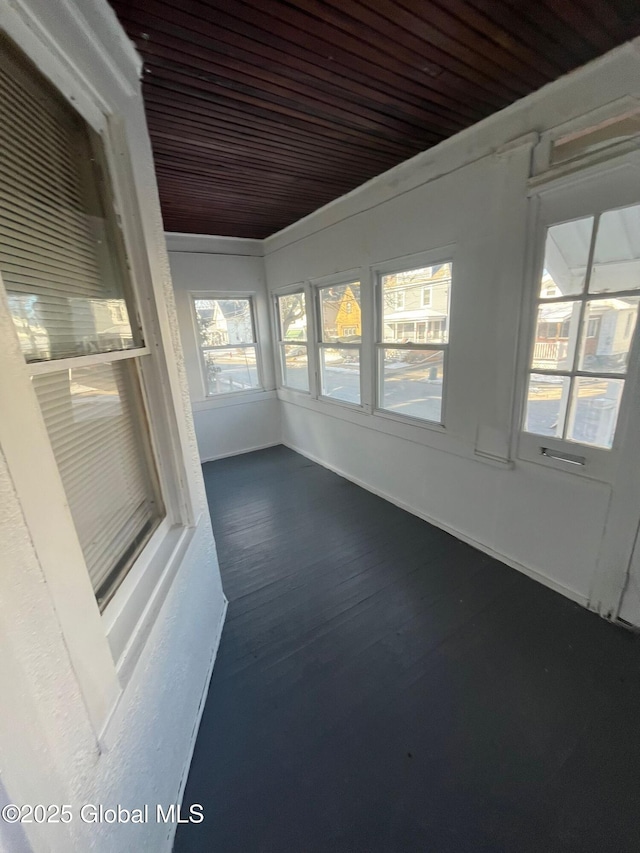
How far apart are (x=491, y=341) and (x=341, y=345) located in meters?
1.56

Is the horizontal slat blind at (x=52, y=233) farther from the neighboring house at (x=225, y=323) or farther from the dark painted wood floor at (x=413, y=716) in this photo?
the neighboring house at (x=225, y=323)

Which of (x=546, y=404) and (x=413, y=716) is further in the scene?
(x=546, y=404)

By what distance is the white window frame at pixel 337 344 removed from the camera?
9.48 feet

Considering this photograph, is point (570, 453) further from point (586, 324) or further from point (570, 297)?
point (570, 297)

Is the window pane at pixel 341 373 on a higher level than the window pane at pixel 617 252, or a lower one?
lower

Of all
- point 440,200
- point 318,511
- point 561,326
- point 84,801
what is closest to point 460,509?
point 318,511

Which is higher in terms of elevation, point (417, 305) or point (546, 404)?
point (417, 305)

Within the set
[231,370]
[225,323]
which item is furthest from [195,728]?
[225,323]

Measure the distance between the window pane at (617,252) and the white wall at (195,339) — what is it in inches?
134

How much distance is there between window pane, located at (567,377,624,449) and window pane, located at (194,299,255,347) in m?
3.53

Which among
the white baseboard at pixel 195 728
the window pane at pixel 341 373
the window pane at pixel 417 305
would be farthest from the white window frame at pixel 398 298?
the white baseboard at pixel 195 728

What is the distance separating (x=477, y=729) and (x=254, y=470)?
3.01 metres

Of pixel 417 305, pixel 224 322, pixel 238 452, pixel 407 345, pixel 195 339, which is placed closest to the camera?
pixel 417 305

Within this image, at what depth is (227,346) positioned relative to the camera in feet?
13.5
